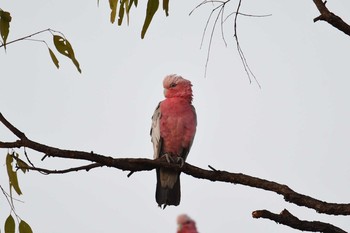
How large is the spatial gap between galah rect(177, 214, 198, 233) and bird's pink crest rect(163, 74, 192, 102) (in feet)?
5.95

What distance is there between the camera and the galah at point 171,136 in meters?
4.00

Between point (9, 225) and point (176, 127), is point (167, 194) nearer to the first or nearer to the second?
point (176, 127)

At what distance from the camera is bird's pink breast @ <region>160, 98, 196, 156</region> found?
13.3ft

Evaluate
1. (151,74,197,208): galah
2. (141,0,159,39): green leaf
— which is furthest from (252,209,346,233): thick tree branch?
(151,74,197,208): galah

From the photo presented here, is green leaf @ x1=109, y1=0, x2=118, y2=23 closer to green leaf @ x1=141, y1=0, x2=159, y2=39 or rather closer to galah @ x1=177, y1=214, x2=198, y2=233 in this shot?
green leaf @ x1=141, y1=0, x2=159, y2=39

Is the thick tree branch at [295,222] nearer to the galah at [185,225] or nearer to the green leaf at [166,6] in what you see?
the galah at [185,225]

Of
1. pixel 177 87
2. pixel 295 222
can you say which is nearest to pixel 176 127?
pixel 177 87

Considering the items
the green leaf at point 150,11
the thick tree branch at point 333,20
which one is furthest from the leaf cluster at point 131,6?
the thick tree branch at point 333,20

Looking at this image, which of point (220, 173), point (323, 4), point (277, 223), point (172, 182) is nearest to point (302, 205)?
Answer: point (277, 223)

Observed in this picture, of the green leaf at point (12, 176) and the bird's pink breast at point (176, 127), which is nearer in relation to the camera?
the green leaf at point (12, 176)

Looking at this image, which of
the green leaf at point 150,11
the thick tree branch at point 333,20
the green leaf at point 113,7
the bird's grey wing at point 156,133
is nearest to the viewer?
the thick tree branch at point 333,20

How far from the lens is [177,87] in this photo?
169 inches

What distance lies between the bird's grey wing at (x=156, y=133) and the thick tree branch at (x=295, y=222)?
2131 millimetres

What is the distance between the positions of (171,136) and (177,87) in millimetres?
424
